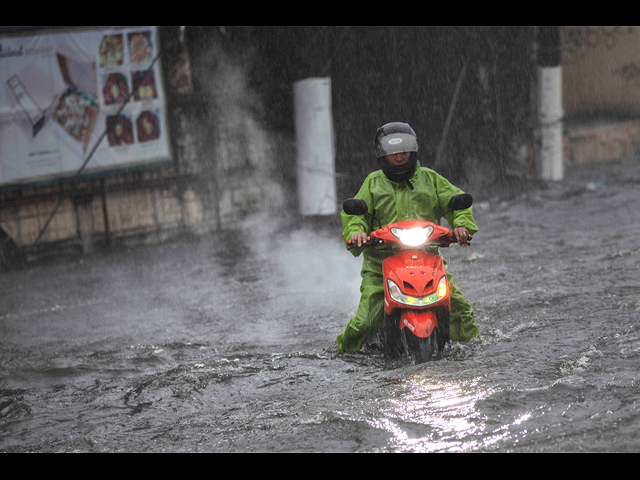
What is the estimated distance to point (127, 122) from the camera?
35.7 ft

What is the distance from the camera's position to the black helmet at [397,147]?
16.3ft

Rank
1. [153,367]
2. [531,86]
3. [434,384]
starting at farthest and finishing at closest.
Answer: [531,86] < [153,367] < [434,384]

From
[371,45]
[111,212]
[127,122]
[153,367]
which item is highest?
[371,45]

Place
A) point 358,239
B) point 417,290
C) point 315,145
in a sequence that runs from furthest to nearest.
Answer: point 315,145, point 358,239, point 417,290

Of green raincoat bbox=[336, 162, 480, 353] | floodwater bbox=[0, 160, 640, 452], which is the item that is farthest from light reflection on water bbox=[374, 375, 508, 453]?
green raincoat bbox=[336, 162, 480, 353]

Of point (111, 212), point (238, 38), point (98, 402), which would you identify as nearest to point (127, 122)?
point (111, 212)

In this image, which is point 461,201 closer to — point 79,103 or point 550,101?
point 79,103

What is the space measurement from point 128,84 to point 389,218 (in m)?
6.94

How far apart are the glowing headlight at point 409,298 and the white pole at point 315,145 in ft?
23.4

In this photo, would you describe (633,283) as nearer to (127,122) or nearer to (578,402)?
(578,402)

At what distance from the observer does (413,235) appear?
15.5 ft

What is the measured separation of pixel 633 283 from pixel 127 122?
7.38 m

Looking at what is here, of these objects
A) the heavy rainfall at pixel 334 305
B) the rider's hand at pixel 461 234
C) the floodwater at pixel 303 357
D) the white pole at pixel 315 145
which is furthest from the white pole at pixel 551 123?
the rider's hand at pixel 461 234

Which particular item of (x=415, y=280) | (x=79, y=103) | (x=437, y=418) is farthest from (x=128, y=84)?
(x=437, y=418)
